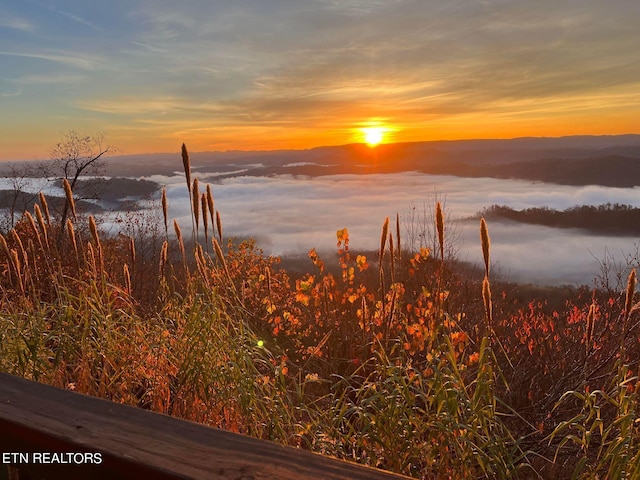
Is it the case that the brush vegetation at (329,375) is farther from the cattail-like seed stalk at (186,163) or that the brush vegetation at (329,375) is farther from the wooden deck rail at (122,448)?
the wooden deck rail at (122,448)

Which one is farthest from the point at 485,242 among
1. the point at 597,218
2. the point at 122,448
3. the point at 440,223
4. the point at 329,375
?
the point at 597,218

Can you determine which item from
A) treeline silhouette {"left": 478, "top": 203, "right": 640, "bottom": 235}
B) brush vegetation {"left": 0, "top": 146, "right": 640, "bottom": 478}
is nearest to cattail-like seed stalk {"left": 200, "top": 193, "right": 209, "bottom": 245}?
brush vegetation {"left": 0, "top": 146, "right": 640, "bottom": 478}

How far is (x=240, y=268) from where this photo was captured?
411 inches

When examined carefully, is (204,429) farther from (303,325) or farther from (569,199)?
(569,199)

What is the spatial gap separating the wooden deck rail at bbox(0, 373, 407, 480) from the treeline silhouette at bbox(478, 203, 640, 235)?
55.2 metres

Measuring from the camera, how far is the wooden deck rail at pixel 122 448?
1.34 metres

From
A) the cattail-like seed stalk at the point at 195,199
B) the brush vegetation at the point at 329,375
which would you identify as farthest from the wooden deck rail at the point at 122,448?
the cattail-like seed stalk at the point at 195,199

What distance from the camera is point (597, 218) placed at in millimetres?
60688

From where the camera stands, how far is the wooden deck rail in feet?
4.39

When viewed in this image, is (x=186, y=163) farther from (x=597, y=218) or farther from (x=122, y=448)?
(x=597, y=218)

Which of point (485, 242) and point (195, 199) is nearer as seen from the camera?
point (485, 242)

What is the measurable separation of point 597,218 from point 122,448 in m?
67.0

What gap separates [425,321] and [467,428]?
3254 mm

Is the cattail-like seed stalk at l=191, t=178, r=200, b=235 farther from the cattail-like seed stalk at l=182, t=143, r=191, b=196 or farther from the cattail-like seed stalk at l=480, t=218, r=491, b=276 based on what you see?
the cattail-like seed stalk at l=480, t=218, r=491, b=276
